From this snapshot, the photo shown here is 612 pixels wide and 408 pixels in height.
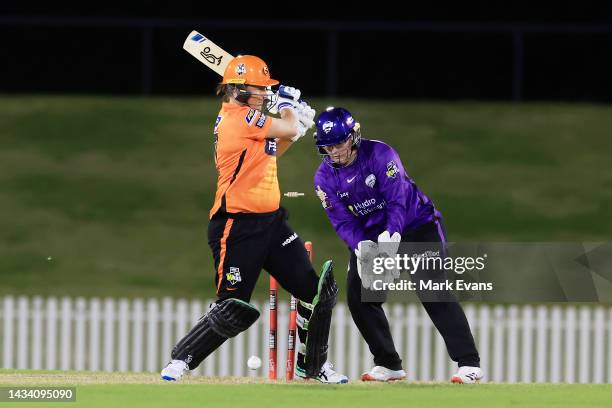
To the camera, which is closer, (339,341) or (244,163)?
(244,163)

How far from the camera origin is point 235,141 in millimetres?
10062

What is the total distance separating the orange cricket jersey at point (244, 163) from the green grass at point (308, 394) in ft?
3.81

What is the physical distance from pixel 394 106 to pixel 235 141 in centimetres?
1331

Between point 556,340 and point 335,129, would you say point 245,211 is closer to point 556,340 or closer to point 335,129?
point 335,129

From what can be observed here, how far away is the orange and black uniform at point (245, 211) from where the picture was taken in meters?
10.0

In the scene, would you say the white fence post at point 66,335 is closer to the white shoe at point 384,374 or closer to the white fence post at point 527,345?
the white fence post at point 527,345

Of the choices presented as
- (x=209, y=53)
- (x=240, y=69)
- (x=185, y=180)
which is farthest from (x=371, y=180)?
(x=185, y=180)

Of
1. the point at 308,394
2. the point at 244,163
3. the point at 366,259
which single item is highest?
the point at 244,163

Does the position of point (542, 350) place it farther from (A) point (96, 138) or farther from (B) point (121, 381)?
(A) point (96, 138)

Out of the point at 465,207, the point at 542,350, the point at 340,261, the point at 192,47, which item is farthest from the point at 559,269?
the point at 465,207

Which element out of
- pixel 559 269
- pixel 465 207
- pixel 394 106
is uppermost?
pixel 394 106

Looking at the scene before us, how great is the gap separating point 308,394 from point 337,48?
13966 millimetres

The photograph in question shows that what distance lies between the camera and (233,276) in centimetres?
1005

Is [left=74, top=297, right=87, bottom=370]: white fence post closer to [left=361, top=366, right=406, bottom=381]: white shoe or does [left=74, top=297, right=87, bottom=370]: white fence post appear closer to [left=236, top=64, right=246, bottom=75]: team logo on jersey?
[left=361, top=366, right=406, bottom=381]: white shoe
